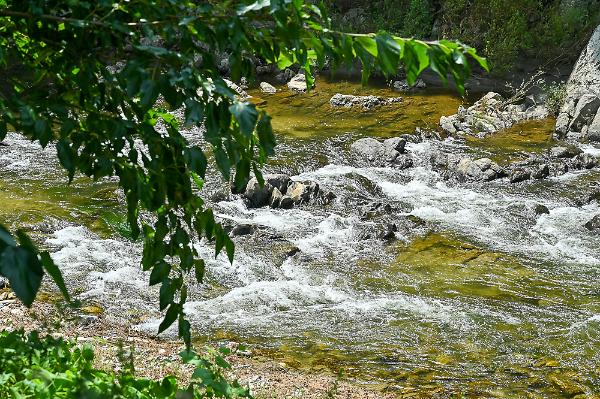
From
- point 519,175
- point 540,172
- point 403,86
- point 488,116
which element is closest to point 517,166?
point 540,172

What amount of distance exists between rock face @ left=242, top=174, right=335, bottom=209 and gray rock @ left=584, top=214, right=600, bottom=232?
157 inches

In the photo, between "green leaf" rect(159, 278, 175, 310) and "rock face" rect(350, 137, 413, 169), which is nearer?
"green leaf" rect(159, 278, 175, 310)

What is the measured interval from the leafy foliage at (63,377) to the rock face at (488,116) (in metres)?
13.5

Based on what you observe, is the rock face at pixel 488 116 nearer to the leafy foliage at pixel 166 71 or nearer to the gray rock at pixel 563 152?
the gray rock at pixel 563 152

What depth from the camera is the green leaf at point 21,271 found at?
131cm

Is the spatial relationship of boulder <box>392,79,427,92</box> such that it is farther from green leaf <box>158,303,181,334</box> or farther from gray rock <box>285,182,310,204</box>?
green leaf <box>158,303,181,334</box>

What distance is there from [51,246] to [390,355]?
15.9 ft

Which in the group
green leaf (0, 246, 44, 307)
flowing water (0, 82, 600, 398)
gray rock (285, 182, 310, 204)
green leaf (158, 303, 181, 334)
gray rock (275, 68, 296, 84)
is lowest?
flowing water (0, 82, 600, 398)

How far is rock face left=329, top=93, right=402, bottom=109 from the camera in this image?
18109mm

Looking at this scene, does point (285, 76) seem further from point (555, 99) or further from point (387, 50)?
point (387, 50)

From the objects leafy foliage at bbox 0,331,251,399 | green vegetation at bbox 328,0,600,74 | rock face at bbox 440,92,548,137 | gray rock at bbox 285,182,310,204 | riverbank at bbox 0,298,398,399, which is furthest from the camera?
green vegetation at bbox 328,0,600,74

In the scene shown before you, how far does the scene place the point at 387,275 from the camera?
8.96m

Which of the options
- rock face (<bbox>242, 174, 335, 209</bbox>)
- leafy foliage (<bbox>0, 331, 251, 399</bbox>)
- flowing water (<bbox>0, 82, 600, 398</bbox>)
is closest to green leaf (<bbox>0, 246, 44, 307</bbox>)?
leafy foliage (<bbox>0, 331, 251, 399</bbox>)

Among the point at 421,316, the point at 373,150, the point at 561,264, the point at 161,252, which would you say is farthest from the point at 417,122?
the point at 161,252
